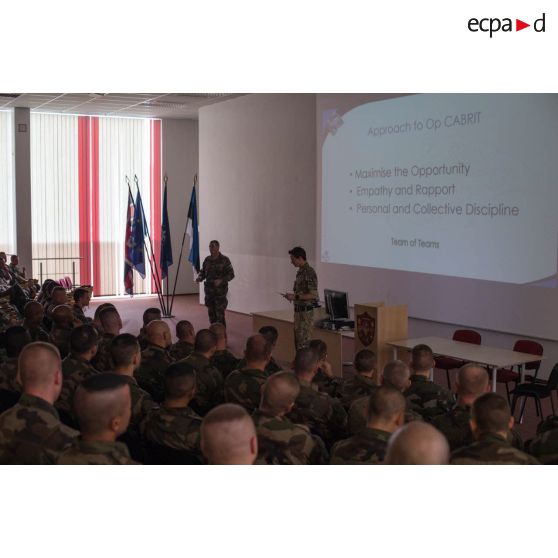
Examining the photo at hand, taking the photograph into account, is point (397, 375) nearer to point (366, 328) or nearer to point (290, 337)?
point (366, 328)

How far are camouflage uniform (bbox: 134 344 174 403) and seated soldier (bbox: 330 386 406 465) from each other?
226 cm

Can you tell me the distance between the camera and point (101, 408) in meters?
2.88

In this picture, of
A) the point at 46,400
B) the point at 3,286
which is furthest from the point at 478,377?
the point at 3,286

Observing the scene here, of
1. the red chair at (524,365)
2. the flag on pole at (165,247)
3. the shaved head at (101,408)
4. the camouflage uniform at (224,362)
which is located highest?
the flag on pole at (165,247)

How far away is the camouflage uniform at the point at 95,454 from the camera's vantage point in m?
2.81

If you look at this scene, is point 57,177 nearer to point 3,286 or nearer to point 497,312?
point 3,286

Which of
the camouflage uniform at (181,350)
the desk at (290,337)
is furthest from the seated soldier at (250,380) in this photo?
the desk at (290,337)

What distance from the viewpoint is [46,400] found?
3453mm

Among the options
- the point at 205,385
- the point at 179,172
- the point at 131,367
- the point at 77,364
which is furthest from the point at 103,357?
the point at 179,172

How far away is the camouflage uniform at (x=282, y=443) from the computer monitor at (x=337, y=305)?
5056 mm

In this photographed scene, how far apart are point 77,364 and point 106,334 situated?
1.34 meters

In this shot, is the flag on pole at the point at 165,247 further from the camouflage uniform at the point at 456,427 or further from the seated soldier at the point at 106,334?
the camouflage uniform at the point at 456,427
